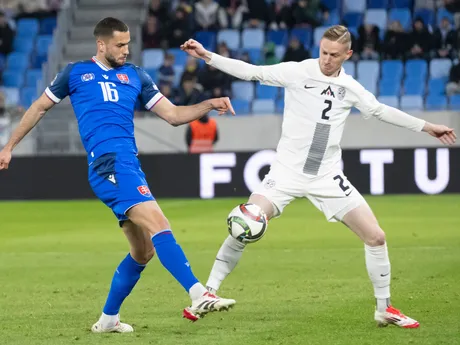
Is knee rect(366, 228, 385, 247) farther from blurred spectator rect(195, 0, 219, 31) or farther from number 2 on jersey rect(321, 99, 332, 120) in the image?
blurred spectator rect(195, 0, 219, 31)

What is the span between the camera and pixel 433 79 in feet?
77.1

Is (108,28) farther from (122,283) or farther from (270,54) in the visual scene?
(270,54)

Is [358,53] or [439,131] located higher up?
[439,131]

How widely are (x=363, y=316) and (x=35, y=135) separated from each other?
16884mm

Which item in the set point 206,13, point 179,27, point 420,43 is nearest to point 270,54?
point 206,13

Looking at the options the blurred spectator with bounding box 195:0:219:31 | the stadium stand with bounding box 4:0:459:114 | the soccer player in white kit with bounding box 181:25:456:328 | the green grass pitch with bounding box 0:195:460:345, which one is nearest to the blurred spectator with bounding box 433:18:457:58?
the stadium stand with bounding box 4:0:459:114

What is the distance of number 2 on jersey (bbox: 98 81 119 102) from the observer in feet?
23.8

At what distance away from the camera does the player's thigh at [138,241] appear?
7.23m

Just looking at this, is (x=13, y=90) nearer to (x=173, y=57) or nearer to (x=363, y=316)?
(x=173, y=57)

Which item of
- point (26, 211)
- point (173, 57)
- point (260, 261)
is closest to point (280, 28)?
point (173, 57)

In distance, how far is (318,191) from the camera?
25.0ft

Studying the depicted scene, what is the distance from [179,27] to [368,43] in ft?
14.9

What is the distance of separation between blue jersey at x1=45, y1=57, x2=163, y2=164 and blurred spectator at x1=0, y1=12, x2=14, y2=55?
1961 cm

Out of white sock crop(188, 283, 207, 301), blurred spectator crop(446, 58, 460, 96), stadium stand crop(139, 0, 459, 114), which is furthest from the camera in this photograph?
stadium stand crop(139, 0, 459, 114)
